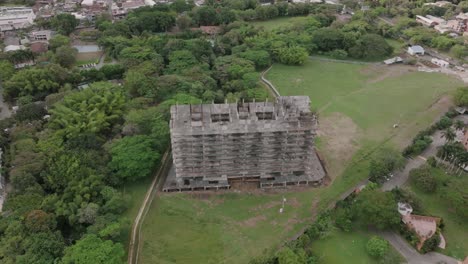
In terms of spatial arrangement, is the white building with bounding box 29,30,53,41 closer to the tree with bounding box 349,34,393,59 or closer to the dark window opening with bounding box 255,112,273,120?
the dark window opening with bounding box 255,112,273,120

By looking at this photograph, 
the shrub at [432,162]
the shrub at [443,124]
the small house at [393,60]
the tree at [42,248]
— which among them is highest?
the small house at [393,60]

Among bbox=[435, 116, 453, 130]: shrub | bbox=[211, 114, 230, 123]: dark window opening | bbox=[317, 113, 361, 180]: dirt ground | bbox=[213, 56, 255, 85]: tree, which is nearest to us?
bbox=[211, 114, 230, 123]: dark window opening

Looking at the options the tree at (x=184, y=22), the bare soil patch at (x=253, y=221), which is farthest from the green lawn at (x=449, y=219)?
Answer: the tree at (x=184, y=22)

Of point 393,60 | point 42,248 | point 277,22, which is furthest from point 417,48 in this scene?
point 42,248

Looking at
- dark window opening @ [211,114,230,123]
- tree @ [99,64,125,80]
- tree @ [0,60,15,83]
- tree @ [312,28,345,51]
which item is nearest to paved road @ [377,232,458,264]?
dark window opening @ [211,114,230,123]

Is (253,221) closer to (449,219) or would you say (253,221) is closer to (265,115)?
(265,115)

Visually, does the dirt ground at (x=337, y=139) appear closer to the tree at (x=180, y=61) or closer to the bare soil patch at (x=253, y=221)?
the bare soil patch at (x=253, y=221)
